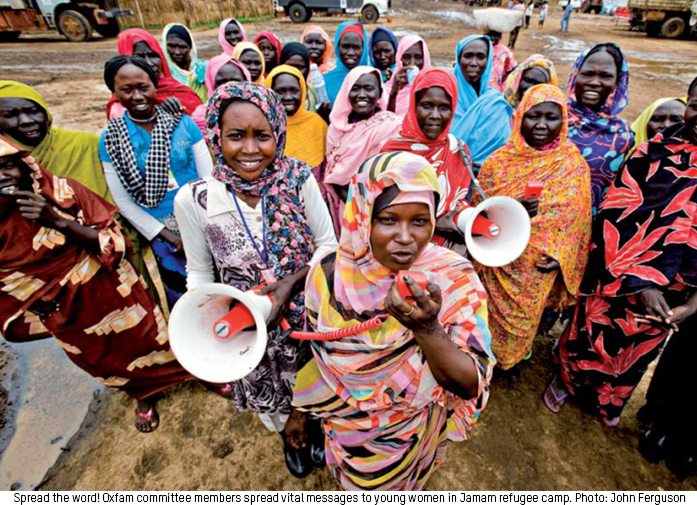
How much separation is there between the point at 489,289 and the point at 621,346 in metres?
0.84

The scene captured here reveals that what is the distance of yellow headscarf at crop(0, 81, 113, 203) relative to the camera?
2.34m

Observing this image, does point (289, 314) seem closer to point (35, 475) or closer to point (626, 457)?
point (35, 475)

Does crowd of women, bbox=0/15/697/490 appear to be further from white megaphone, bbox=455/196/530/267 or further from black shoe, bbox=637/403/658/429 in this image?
white megaphone, bbox=455/196/530/267

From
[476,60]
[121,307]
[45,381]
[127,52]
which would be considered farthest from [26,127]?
[476,60]

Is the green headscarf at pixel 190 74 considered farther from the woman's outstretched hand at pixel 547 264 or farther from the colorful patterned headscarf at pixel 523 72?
the woman's outstretched hand at pixel 547 264

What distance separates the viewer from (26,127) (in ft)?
7.28

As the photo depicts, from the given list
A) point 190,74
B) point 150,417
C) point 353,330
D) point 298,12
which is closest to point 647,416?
point 353,330

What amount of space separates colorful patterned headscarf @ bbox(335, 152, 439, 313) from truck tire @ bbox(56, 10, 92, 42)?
2064 centimetres

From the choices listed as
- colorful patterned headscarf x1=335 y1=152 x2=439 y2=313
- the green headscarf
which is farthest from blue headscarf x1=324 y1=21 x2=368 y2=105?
colorful patterned headscarf x1=335 y1=152 x2=439 y2=313

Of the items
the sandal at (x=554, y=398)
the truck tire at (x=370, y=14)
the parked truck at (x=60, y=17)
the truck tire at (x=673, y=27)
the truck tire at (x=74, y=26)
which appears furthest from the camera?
the truck tire at (x=370, y=14)

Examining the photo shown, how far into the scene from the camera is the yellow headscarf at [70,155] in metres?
2.34

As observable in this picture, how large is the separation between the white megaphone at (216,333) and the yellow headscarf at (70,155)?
1841 mm

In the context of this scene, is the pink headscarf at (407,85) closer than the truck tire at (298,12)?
Yes

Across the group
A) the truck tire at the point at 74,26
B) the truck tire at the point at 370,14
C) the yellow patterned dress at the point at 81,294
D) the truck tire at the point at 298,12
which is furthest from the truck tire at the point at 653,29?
the truck tire at the point at 74,26
